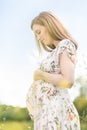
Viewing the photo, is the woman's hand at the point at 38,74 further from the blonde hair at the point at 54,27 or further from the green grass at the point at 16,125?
the green grass at the point at 16,125

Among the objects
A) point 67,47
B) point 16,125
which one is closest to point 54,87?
point 67,47

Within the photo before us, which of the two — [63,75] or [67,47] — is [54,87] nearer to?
[63,75]

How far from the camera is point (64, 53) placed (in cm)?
339

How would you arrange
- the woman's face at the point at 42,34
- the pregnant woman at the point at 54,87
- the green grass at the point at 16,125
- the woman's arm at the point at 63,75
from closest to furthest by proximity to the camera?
the woman's arm at the point at 63,75 < the pregnant woman at the point at 54,87 < the woman's face at the point at 42,34 < the green grass at the point at 16,125

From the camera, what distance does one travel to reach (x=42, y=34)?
139 inches

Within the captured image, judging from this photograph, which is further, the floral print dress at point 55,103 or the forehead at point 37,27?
the forehead at point 37,27

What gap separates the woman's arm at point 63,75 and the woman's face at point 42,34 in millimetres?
191

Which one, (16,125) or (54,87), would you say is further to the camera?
(16,125)

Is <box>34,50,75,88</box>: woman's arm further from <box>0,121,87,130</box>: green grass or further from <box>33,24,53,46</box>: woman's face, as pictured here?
<box>0,121,87,130</box>: green grass

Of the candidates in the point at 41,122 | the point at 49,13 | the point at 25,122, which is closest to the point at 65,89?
the point at 41,122

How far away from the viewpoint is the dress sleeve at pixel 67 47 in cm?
341

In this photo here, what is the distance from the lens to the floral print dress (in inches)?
134

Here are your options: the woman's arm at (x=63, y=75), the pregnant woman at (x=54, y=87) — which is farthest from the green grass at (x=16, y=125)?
the woman's arm at (x=63, y=75)

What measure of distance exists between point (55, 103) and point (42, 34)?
0.50m
